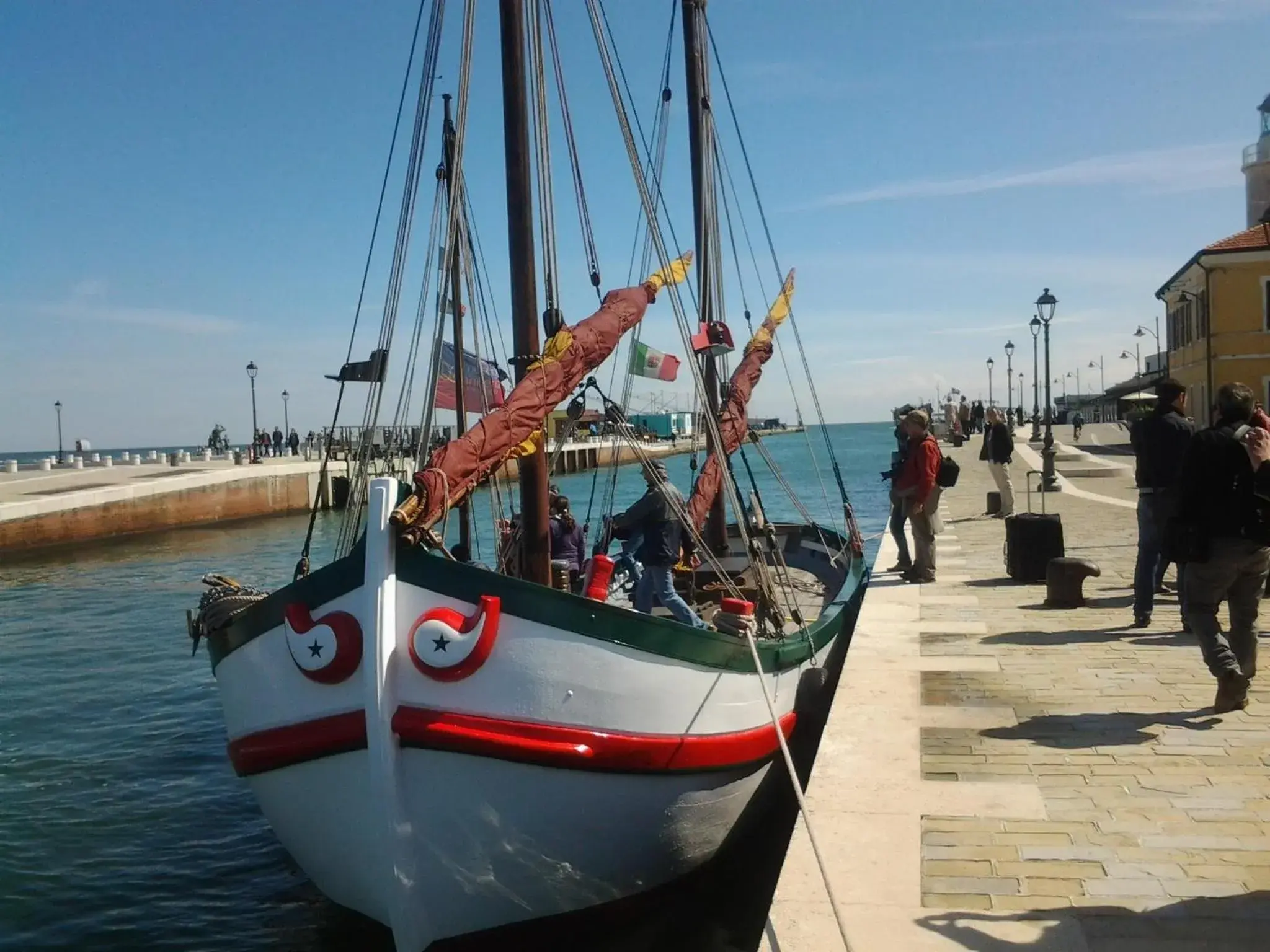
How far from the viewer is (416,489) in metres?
5.88

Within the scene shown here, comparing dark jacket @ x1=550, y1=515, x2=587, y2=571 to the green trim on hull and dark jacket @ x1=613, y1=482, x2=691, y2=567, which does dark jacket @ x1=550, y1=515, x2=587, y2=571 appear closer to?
dark jacket @ x1=613, y1=482, x2=691, y2=567

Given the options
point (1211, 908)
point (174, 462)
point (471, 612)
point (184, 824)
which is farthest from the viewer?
point (174, 462)

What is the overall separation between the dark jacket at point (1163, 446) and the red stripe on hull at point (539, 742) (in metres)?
5.13

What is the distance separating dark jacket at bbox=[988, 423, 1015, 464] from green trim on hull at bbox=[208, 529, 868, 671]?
14.0 meters

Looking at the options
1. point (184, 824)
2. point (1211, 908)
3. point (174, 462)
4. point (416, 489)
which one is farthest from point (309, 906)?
point (174, 462)

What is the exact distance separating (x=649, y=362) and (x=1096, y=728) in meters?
7.30

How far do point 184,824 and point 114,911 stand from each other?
1818mm

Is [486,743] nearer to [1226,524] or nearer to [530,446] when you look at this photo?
[530,446]

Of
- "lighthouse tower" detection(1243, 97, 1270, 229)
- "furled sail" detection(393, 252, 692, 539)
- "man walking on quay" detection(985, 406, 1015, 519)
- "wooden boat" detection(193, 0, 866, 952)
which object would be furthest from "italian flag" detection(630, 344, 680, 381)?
"lighthouse tower" detection(1243, 97, 1270, 229)

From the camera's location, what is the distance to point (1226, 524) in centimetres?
660

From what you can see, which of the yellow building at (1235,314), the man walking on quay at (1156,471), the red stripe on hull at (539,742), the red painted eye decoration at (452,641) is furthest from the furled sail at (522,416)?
the yellow building at (1235,314)

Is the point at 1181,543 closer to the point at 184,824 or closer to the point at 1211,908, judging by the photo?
the point at 1211,908

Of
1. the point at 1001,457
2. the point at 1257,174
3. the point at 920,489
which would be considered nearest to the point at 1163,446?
the point at 920,489

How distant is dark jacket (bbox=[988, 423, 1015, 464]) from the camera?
1955 centimetres
